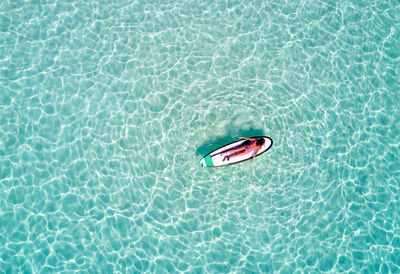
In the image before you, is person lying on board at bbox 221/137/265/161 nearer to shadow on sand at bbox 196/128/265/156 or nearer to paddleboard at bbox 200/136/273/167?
paddleboard at bbox 200/136/273/167

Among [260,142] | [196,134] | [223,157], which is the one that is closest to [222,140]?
[223,157]

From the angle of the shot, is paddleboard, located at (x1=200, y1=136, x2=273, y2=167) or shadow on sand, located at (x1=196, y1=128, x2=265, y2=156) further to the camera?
shadow on sand, located at (x1=196, y1=128, x2=265, y2=156)

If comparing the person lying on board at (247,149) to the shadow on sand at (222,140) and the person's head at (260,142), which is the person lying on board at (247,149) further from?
the shadow on sand at (222,140)

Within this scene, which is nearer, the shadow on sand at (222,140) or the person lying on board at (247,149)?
the person lying on board at (247,149)

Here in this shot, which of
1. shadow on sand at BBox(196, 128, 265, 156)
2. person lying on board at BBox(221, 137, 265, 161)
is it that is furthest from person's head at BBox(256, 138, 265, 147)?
shadow on sand at BBox(196, 128, 265, 156)

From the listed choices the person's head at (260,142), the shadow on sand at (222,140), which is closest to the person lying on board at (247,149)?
the person's head at (260,142)

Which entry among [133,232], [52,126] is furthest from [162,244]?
[52,126]
